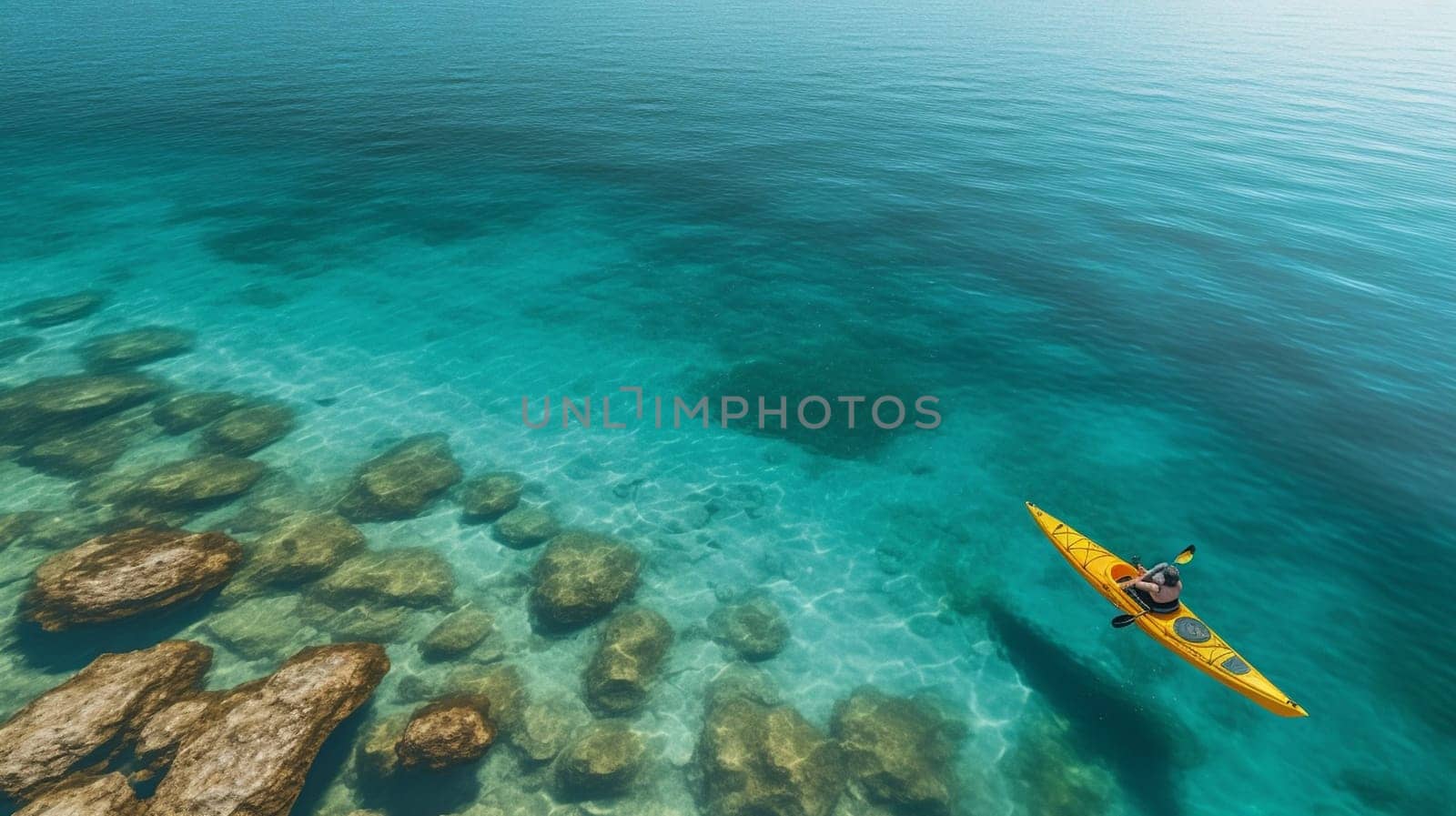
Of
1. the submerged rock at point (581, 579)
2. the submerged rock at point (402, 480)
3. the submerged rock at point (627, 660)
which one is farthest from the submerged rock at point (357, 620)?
the submerged rock at point (627, 660)

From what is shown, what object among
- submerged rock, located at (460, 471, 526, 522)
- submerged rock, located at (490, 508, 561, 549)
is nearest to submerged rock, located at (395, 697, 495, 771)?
submerged rock, located at (490, 508, 561, 549)

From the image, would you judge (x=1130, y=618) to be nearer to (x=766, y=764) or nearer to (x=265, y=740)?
(x=766, y=764)

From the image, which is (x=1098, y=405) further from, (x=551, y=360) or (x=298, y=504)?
(x=298, y=504)

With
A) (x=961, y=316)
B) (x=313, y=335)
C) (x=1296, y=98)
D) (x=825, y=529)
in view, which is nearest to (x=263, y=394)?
(x=313, y=335)

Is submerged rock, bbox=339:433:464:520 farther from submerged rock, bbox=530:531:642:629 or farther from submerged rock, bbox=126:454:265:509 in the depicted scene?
submerged rock, bbox=530:531:642:629

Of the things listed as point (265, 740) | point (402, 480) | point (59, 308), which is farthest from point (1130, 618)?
point (59, 308)

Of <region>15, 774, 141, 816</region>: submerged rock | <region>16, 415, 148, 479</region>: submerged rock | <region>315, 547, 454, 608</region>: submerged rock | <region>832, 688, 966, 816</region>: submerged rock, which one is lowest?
<region>832, 688, 966, 816</region>: submerged rock

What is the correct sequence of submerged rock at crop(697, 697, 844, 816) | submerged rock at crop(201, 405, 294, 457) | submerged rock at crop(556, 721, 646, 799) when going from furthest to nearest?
submerged rock at crop(201, 405, 294, 457), submerged rock at crop(556, 721, 646, 799), submerged rock at crop(697, 697, 844, 816)
